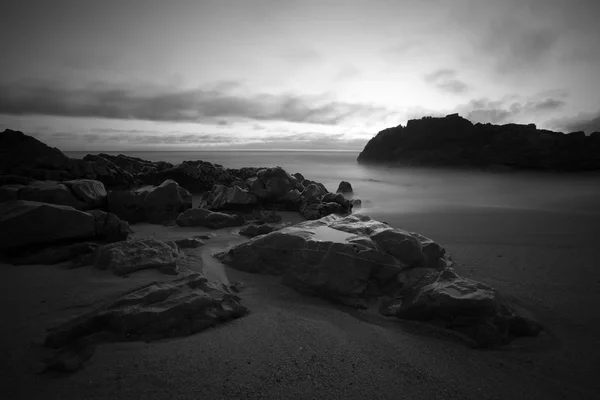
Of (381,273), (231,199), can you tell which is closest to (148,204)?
(231,199)

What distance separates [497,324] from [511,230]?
521cm

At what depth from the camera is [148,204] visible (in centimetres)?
775

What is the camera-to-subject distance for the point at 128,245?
4.29m

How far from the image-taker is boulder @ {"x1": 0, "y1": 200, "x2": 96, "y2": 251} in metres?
4.13

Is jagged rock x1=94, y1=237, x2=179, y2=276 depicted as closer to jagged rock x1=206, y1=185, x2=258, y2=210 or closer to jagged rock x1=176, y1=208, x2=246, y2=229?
jagged rock x1=176, y1=208, x2=246, y2=229

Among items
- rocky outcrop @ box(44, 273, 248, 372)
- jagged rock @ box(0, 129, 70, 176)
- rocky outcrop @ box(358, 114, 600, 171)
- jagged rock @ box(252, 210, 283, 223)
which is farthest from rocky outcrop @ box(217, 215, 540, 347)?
rocky outcrop @ box(358, 114, 600, 171)

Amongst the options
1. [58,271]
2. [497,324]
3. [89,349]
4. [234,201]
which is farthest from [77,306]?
[234,201]

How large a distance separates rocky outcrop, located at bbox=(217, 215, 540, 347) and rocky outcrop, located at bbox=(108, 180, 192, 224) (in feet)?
12.9

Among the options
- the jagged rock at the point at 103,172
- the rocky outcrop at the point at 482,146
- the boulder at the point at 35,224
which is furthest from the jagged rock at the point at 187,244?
the rocky outcrop at the point at 482,146

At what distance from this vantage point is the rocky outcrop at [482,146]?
2783 cm

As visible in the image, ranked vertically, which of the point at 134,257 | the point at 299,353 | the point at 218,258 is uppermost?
the point at 134,257

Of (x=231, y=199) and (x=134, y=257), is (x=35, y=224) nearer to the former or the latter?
(x=134, y=257)

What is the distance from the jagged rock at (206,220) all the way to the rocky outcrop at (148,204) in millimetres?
827

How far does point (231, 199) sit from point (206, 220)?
1.89 meters
